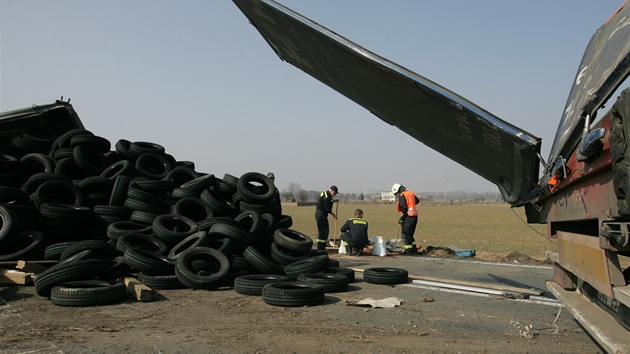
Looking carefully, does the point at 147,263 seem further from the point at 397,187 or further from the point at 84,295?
the point at 397,187

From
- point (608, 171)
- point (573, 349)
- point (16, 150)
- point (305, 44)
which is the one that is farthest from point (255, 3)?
point (16, 150)

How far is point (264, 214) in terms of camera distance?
997cm

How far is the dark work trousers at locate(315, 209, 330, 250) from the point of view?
552 inches

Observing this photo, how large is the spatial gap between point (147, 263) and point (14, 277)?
75.2 inches

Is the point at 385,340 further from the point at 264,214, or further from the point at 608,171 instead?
the point at 264,214

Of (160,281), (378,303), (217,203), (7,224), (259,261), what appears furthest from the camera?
(217,203)

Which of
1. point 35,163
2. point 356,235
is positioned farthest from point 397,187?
point 35,163

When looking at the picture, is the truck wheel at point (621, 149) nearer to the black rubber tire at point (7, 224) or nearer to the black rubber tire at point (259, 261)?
the black rubber tire at point (259, 261)

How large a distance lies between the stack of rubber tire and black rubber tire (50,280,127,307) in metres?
0.01

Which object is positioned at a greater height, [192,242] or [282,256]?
[192,242]

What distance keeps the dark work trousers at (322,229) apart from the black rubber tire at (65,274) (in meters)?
7.65

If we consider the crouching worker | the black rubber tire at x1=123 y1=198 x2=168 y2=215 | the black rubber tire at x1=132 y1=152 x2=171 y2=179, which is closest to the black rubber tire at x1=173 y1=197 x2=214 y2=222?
the black rubber tire at x1=123 y1=198 x2=168 y2=215

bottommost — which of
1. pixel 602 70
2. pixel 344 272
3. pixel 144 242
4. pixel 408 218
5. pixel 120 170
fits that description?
pixel 344 272

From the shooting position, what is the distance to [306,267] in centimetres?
827
